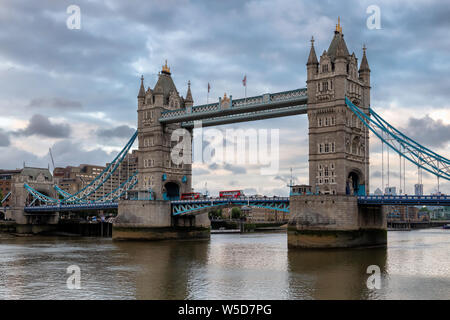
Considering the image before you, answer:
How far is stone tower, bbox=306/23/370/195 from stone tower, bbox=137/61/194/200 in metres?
25.9

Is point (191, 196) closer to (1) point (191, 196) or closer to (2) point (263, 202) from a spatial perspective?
(1) point (191, 196)

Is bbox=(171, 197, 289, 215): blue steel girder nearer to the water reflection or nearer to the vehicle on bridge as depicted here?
the vehicle on bridge

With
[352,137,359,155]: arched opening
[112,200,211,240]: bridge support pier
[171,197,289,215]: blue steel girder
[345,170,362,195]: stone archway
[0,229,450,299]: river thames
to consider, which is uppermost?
[352,137,359,155]: arched opening

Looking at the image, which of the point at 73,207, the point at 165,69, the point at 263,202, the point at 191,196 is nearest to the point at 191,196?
the point at 191,196

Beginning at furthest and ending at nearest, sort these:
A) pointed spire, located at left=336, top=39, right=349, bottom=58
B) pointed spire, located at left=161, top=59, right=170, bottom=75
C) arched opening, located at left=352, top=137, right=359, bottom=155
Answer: pointed spire, located at left=161, top=59, right=170, bottom=75, arched opening, located at left=352, top=137, right=359, bottom=155, pointed spire, located at left=336, top=39, right=349, bottom=58

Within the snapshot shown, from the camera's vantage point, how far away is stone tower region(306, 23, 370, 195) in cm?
5925

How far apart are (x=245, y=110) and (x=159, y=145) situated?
16.6m

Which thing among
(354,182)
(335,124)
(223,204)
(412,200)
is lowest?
(223,204)

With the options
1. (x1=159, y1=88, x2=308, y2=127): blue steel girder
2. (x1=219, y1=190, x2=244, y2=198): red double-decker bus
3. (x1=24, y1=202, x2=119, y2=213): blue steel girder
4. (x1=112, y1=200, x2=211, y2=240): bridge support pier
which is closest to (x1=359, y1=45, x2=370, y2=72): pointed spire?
(x1=159, y1=88, x2=308, y2=127): blue steel girder

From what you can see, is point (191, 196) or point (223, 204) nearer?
point (223, 204)

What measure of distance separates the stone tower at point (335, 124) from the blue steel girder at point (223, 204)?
5338mm

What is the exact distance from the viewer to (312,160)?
61.2 meters

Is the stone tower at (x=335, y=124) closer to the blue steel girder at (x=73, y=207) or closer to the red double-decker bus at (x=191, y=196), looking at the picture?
the red double-decker bus at (x=191, y=196)
